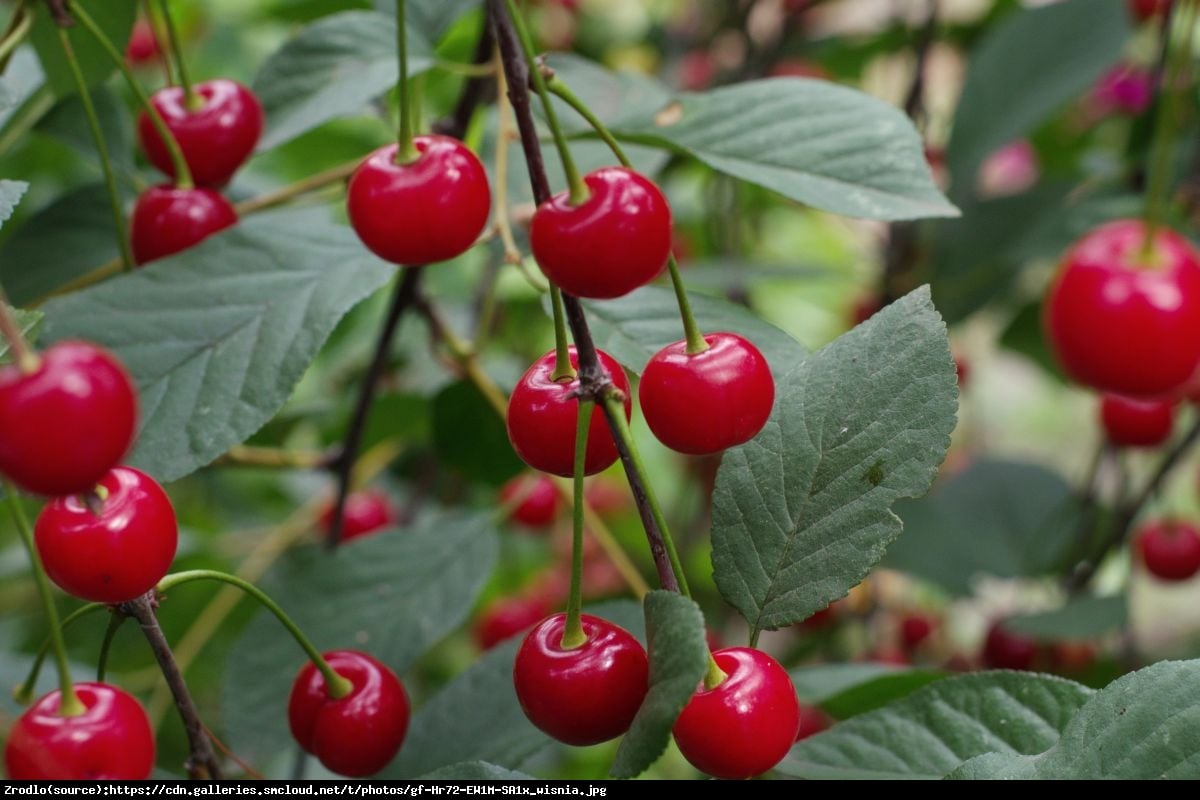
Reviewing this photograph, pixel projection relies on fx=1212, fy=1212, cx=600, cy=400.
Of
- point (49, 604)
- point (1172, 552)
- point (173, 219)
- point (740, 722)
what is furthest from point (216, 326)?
point (1172, 552)

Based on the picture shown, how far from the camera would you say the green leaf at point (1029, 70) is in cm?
138

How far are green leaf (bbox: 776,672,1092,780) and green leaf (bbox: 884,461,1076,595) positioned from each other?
0.71 meters

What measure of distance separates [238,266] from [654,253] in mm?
403

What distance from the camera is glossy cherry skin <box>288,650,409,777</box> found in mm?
767

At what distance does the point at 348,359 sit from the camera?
1800mm

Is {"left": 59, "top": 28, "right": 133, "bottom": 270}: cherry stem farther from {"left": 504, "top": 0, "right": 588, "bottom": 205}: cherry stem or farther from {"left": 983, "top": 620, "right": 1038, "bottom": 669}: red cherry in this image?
{"left": 983, "top": 620, "right": 1038, "bottom": 669}: red cherry

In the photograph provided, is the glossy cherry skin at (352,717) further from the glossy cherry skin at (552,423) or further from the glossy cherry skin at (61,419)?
the glossy cherry skin at (61,419)

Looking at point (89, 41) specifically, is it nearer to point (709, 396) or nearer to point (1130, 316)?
point (709, 396)

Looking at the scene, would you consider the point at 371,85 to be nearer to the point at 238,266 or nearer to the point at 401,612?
the point at 238,266

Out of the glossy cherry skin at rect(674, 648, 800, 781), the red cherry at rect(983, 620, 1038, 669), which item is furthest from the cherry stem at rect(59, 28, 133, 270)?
the red cherry at rect(983, 620, 1038, 669)

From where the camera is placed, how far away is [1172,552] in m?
1.72

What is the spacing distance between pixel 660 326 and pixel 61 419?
1.50ft

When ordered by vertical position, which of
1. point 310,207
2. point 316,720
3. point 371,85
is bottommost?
point 316,720
